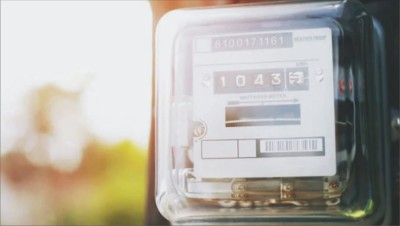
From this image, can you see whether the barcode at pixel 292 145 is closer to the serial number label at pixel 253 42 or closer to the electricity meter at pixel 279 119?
the electricity meter at pixel 279 119

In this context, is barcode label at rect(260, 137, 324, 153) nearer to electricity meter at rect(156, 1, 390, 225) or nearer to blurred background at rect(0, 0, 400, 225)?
electricity meter at rect(156, 1, 390, 225)

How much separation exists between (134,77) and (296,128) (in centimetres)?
40

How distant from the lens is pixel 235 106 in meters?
0.58

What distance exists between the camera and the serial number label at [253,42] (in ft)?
1.92

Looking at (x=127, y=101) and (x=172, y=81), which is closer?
(x=172, y=81)

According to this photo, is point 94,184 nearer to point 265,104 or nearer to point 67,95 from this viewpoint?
point 67,95

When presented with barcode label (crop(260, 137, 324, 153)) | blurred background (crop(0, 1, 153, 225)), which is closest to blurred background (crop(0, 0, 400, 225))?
blurred background (crop(0, 1, 153, 225))

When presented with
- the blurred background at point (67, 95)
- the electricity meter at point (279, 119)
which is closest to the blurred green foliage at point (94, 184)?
the blurred background at point (67, 95)

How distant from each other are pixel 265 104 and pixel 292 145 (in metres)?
0.05

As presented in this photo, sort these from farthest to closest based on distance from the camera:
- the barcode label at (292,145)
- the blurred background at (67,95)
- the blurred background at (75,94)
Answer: the blurred background at (67,95)
the blurred background at (75,94)
the barcode label at (292,145)

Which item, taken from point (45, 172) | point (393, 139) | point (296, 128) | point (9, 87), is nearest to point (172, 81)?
point (296, 128)

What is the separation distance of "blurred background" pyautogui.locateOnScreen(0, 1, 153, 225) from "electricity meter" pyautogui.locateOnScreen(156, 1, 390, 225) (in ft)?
0.47

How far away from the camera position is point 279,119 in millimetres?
575

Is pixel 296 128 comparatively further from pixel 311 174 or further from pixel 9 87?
pixel 9 87
